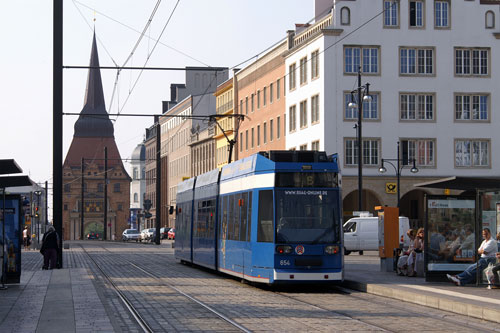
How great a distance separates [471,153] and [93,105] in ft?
383

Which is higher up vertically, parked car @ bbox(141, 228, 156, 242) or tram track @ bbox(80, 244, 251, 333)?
tram track @ bbox(80, 244, 251, 333)

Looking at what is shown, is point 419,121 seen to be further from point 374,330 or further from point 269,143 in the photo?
point 374,330

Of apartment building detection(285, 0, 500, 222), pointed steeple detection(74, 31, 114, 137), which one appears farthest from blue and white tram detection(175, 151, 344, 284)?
pointed steeple detection(74, 31, 114, 137)

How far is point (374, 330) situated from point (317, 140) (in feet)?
175

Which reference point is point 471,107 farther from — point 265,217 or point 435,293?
point 435,293

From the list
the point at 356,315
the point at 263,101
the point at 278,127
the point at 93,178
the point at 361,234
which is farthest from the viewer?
the point at 93,178

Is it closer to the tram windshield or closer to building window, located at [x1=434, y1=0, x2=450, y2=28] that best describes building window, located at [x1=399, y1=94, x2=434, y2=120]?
building window, located at [x1=434, y1=0, x2=450, y2=28]

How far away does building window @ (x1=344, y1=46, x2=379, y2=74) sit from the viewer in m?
66.4

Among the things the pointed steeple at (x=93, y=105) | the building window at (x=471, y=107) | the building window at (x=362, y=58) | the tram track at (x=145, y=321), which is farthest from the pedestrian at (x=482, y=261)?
the pointed steeple at (x=93, y=105)

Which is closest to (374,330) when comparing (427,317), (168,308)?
(427,317)

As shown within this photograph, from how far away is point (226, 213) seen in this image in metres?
25.9

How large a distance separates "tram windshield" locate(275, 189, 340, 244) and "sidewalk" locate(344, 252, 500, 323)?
170 centimetres

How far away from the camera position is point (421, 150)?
219ft

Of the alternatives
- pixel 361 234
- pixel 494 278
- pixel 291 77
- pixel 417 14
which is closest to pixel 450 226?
pixel 494 278
